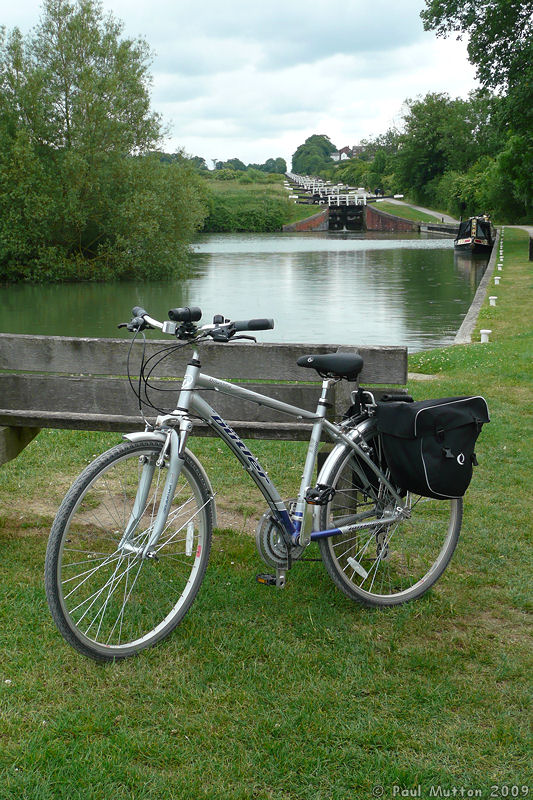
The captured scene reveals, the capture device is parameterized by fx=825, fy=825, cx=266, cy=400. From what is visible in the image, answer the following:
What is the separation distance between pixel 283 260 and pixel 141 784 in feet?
146

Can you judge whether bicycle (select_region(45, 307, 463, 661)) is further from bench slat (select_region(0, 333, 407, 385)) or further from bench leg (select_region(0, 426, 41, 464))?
bench leg (select_region(0, 426, 41, 464))

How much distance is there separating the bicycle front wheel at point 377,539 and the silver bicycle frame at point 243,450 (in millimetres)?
45

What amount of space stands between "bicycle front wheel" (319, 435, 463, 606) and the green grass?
4.8 inches

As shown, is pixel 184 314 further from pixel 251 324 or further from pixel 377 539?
pixel 377 539

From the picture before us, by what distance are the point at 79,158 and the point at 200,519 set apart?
3124 centimetres

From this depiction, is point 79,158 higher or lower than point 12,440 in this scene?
higher

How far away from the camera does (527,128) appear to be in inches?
1190

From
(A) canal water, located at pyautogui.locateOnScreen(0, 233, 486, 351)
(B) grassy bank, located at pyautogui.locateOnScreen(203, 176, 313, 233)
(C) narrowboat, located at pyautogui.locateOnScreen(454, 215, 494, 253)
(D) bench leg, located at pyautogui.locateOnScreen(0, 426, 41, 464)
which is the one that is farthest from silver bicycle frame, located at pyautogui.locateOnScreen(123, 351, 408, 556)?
(B) grassy bank, located at pyautogui.locateOnScreen(203, 176, 313, 233)

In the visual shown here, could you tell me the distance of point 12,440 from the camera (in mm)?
4102

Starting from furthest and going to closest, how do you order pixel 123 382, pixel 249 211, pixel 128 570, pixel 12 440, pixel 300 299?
pixel 249 211 → pixel 300 299 → pixel 123 382 → pixel 12 440 → pixel 128 570

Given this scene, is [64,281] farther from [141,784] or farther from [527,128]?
[141,784]

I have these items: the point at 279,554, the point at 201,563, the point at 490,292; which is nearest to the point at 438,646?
the point at 279,554

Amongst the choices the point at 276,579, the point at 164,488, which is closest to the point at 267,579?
the point at 276,579

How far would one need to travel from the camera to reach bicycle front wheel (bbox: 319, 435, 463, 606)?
355cm
